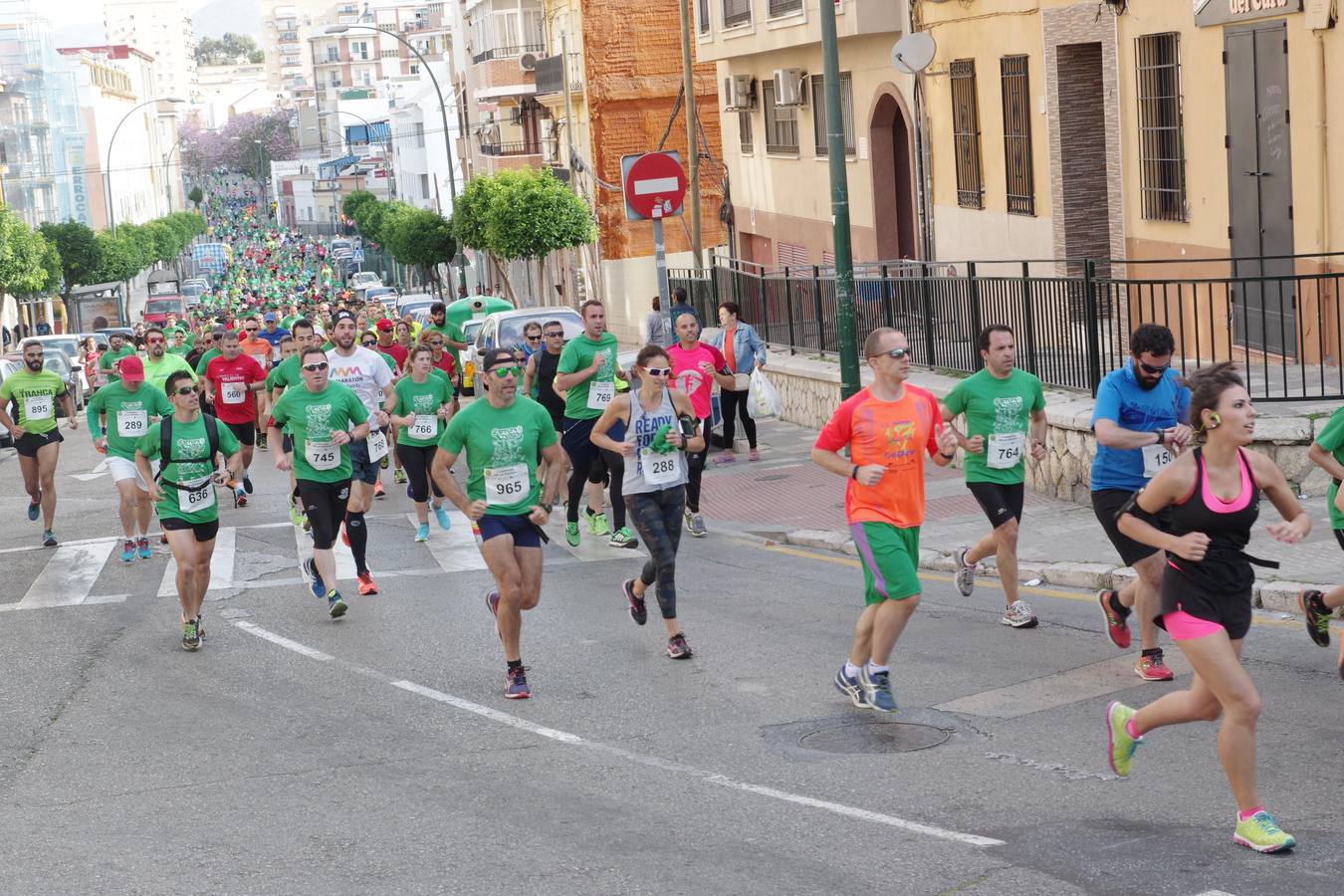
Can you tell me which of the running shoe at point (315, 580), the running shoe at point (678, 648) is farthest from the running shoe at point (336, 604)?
the running shoe at point (678, 648)

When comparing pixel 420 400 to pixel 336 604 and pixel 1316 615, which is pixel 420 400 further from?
pixel 1316 615

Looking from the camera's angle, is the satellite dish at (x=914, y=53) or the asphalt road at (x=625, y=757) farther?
the satellite dish at (x=914, y=53)

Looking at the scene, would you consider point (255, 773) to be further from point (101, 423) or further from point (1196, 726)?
point (101, 423)

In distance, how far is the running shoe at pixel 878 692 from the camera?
8859 mm

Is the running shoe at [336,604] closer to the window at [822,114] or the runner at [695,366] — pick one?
the runner at [695,366]

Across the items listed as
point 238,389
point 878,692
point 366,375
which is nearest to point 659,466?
point 878,692

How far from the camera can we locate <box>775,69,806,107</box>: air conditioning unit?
106 ft

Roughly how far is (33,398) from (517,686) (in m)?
9.17

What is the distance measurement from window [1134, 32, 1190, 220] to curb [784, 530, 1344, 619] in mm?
6623

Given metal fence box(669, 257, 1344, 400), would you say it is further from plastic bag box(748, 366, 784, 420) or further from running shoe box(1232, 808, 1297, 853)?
running shoe box(1232, 808, 1297, 853)

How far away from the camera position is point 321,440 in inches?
498

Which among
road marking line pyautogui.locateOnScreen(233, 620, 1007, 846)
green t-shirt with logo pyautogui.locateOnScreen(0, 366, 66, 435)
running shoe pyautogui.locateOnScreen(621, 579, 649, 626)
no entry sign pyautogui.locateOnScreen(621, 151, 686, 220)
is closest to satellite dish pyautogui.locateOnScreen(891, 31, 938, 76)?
no entry sign pyautogui.locateOnScreen(621, 151, 686, 220)

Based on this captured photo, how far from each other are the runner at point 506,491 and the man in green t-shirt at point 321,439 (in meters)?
2.80

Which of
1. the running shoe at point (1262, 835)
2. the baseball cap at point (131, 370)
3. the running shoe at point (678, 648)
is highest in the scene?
the baseball cap at point (131, 370)
